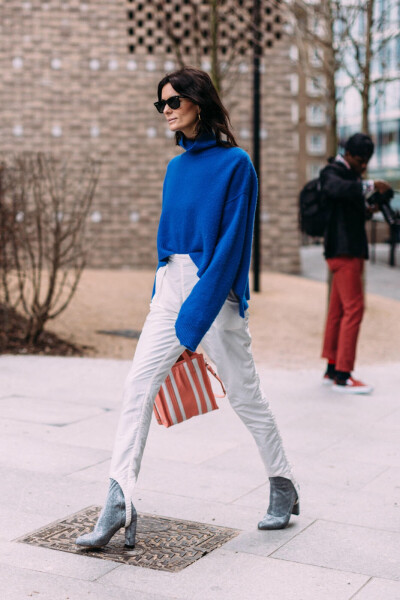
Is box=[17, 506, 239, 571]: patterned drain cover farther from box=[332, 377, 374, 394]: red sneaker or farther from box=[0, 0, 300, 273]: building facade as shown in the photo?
box=[0, 0, 300, 273]: building facade

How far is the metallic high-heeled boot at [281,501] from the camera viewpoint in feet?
12.8

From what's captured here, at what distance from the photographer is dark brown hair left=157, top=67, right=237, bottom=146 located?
363 centimetres

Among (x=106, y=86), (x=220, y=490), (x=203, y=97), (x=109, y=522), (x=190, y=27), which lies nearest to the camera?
(x=109, y=522)

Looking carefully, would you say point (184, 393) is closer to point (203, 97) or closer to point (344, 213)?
point (203, 97)

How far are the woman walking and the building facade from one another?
41.8 feet

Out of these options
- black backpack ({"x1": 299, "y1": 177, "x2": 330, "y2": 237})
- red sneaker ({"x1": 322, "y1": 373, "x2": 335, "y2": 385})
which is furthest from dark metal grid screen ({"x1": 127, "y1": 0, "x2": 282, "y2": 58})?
red sneaker ({"x1": 322, "y1": 373, "x2": 335, "y2": 385})

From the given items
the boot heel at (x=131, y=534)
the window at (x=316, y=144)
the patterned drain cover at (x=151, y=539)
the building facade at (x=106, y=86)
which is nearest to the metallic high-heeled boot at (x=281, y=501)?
the patterned drain cover at (x=151, y=539)

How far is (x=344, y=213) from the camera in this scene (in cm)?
688

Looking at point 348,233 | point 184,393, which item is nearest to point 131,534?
point 184,393

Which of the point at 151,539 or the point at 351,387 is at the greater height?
the point at 151,539

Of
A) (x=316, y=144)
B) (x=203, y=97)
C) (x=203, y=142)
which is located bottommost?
(x=203, y=142)

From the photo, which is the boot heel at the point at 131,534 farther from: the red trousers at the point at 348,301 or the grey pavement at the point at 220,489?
the red trousers at the point at 348,301

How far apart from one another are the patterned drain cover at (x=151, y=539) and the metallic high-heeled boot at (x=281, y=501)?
0.56 feet

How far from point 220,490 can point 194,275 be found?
1.28 m
